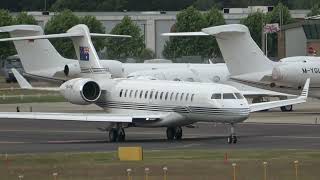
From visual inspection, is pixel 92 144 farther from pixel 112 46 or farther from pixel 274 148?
pixel 112 46

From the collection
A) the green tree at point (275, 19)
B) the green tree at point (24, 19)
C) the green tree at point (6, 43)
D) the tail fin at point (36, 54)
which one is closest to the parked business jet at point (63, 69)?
the tail fin at point (36, 54)

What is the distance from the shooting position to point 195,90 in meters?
48.4

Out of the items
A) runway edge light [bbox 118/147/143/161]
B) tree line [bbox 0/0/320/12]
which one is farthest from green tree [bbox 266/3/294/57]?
runway edge light [bbox 118/147/143/161]

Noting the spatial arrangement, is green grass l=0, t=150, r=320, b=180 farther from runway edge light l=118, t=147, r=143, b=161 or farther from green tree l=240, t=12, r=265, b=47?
green tree l=240, t=12, r=265, b=47

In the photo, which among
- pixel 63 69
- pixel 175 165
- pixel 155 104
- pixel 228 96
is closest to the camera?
pixel 175 165

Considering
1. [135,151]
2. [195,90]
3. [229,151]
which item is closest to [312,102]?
[195,90]

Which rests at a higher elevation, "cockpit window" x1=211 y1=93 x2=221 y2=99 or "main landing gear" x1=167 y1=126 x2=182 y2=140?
"cockpit window" x1=211 y1=93 x2=221 y2=99

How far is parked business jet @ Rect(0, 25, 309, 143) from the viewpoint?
47.1 m

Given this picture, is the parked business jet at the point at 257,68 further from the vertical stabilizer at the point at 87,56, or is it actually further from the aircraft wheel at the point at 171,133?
the aircraft wheel at the point at 171,133

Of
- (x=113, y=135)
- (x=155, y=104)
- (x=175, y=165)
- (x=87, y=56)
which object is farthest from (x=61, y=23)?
(x=175, y=165)

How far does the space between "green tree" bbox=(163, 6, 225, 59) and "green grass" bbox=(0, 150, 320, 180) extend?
87.1 m

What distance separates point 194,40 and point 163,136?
7844 cm

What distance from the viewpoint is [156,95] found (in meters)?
49.8

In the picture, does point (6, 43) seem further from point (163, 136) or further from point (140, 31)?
point (163, 136)
